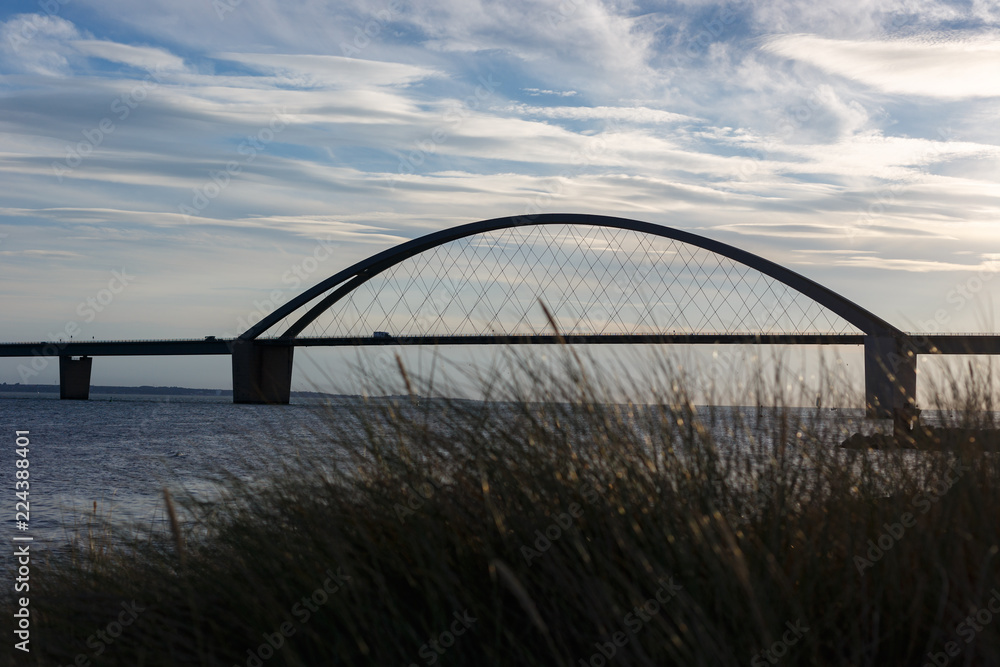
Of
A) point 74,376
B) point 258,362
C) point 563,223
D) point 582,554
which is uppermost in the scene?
point 563,223

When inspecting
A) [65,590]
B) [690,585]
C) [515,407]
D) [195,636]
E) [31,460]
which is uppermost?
[515,407]

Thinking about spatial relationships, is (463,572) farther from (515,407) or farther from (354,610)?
(515,407)

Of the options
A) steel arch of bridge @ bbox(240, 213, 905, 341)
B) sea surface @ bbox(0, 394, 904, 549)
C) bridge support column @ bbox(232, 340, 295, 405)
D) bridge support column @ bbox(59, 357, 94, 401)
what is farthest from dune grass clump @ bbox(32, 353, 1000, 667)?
bridge support column @ bbox(59, 357, 94, 401)

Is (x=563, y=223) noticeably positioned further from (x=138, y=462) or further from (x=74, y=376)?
(x=74, y=376)

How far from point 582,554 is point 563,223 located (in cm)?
5116

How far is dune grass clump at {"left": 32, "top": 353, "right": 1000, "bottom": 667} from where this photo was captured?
274cm

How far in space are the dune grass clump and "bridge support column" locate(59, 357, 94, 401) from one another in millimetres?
103094

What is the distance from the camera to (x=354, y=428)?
4422mm


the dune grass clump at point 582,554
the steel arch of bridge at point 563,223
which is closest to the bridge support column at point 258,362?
the steel arch of bridge at point 563,223

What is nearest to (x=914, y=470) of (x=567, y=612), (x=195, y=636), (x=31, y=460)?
(x=567, y=612)

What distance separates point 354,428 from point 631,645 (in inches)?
85.8

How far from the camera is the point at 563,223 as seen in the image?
53.1 m

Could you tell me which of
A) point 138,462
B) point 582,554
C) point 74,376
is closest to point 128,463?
point 138,462

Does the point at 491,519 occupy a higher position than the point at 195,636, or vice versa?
the point at 491,519
